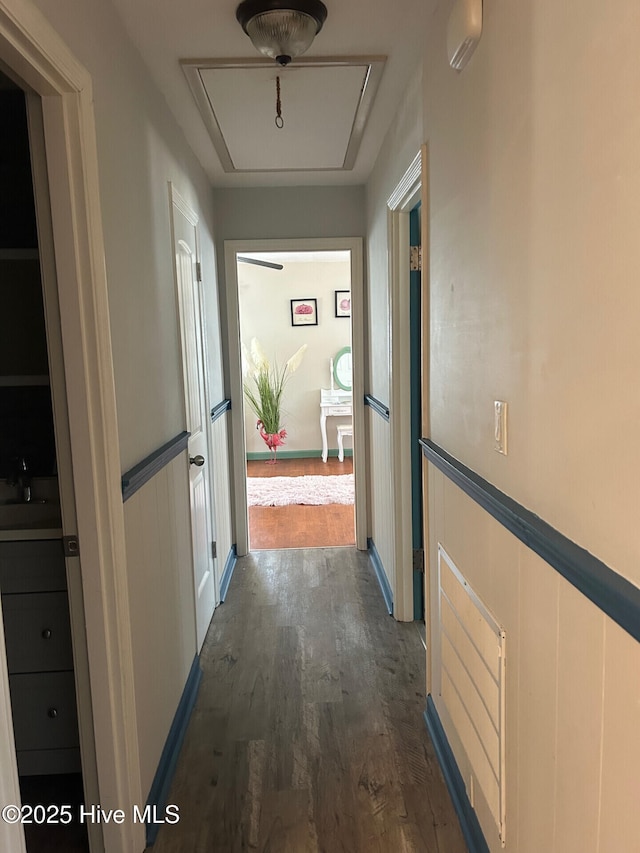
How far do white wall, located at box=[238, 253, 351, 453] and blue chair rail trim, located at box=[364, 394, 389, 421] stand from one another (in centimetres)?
324

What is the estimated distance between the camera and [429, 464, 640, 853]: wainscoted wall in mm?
849

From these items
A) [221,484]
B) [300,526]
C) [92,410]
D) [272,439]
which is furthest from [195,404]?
[272,439]

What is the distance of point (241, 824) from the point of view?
1743mm

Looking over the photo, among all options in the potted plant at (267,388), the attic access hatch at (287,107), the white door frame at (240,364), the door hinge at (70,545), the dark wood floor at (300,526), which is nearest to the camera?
the door hinge at (70,545)

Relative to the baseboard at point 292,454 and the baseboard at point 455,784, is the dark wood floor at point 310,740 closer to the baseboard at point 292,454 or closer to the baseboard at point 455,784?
the baseboard at point 455,784

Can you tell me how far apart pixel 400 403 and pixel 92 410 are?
165cm

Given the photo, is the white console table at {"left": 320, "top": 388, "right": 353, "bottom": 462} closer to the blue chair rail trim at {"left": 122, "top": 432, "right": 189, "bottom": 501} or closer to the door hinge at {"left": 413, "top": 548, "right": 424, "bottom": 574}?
the door hinge at {"left": 413, "top": 548, "right": 424, "bottom": 574}

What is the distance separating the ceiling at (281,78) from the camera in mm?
1777

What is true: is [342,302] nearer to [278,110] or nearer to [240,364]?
[240,364]

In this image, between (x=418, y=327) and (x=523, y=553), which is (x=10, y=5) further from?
(x=418, y=327)

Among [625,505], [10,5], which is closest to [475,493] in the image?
[625,505]

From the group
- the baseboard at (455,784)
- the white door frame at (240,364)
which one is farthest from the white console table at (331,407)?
the baseboard at (455,784)

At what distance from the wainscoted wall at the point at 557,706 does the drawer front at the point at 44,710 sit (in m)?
1.16

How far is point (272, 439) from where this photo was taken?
269 inches
